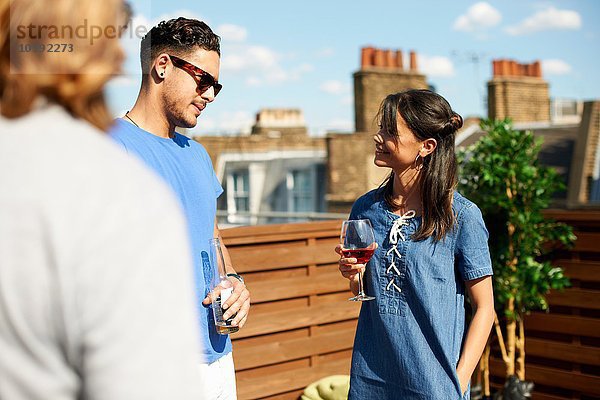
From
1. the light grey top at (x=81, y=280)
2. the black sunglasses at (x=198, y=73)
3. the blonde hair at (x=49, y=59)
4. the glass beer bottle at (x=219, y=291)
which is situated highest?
the black sunglasses at (x=198, y=73)

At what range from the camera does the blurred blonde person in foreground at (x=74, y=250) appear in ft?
3.03

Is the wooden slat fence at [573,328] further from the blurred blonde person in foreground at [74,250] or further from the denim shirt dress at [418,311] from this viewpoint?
the blurred blonde person in foreground at [74,250]

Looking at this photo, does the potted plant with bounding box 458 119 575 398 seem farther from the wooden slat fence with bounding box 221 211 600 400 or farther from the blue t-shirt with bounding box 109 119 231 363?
the blue t-shirt with bounding box 109 119 231 363

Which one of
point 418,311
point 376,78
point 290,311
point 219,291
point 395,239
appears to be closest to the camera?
point 219,291

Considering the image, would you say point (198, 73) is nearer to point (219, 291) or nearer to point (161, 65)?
point (161, 65)

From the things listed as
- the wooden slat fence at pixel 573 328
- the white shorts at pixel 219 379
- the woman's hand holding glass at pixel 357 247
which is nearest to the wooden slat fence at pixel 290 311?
the wooden slat fence at pixel 573 328

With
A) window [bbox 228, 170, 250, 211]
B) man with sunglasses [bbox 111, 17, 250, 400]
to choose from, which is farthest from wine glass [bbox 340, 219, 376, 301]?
window [bbox 228, 170, 250, 211]

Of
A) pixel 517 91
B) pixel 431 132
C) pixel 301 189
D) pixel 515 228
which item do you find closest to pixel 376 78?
pixel 517 91

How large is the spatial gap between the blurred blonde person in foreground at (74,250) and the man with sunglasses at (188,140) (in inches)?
54.9

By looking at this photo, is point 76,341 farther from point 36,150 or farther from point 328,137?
point 328,137

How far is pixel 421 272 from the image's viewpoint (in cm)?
267

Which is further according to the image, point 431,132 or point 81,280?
point 431,132

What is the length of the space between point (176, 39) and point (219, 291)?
910 millimetres

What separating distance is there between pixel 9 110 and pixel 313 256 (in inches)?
156
